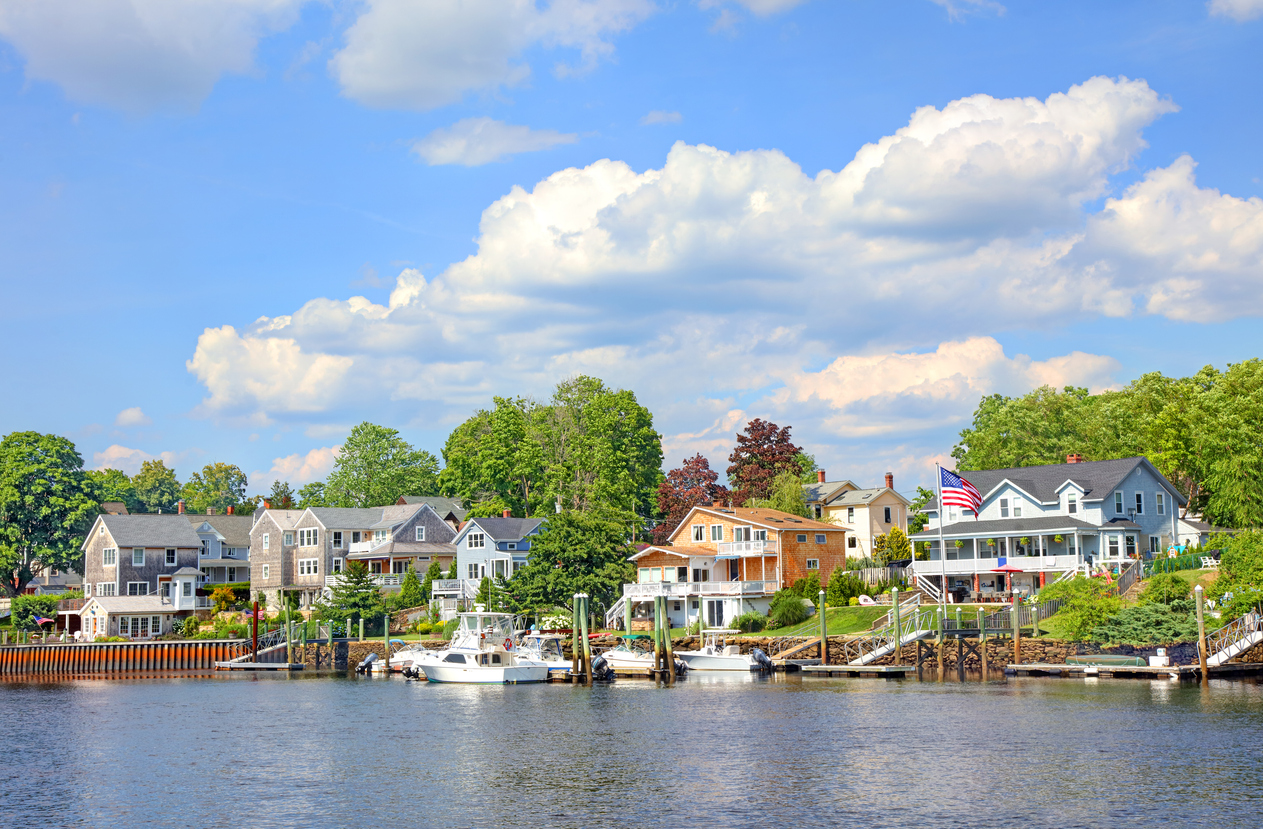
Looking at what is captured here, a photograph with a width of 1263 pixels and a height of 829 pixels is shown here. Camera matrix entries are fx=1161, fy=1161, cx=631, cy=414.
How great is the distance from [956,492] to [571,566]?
26.4 m

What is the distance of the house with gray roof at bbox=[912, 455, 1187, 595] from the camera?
235 ft

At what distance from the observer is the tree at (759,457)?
103875mm

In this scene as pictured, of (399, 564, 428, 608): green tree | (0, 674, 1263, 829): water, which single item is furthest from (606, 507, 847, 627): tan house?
(0, 674, 1263, 829): water

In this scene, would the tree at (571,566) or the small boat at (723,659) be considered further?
the tree at (571,566)

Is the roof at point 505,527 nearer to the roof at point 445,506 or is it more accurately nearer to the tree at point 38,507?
the roof at point 445,506

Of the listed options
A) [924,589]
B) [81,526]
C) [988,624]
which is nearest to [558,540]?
[924,589]

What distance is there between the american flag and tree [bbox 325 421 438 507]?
79.0m

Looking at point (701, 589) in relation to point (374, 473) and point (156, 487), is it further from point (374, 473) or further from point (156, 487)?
point (156, 487)

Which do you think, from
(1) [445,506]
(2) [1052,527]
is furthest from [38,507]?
(2) [1052,527]

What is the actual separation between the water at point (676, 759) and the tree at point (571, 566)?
18513 mm

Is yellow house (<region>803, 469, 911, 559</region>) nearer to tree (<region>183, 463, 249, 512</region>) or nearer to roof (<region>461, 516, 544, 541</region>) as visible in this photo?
roof (<region>461, 516, 544, 541</region>)

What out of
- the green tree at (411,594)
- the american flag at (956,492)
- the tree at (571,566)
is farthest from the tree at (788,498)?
the american flag at (956,492)

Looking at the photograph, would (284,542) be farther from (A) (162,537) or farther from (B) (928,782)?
(B) (928,782)

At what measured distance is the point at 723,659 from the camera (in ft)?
218
